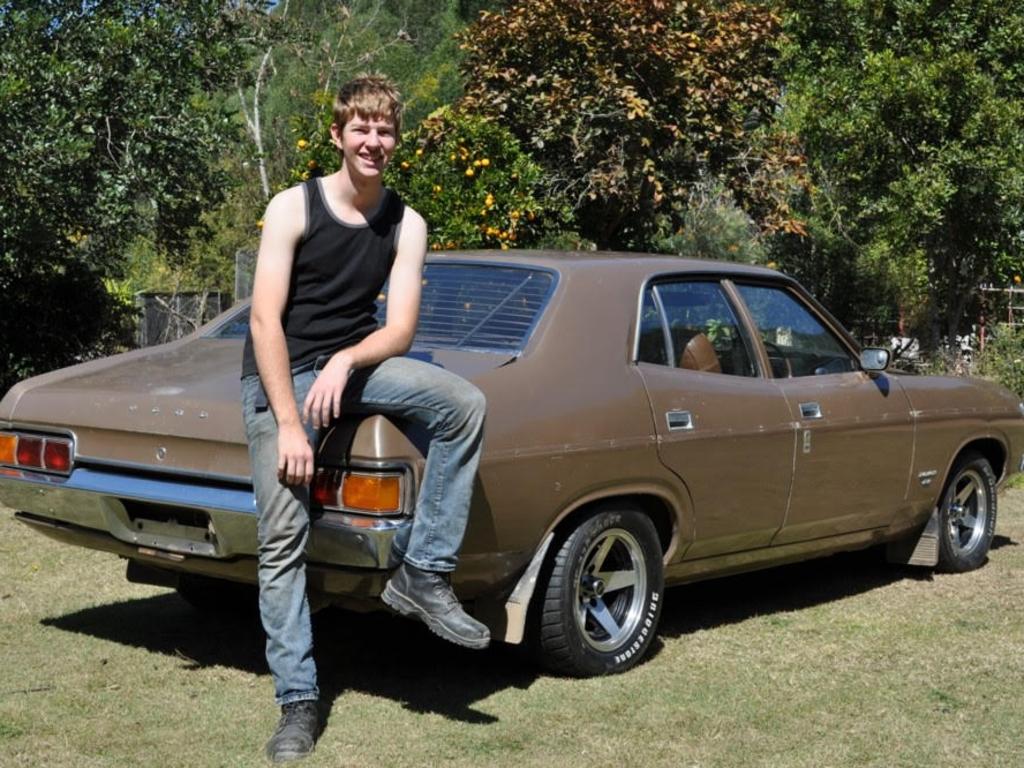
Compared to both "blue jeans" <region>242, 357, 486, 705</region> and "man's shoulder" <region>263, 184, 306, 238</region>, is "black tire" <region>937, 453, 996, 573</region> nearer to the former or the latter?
"blue jeans" <region>242, 357, 486, 705</region>

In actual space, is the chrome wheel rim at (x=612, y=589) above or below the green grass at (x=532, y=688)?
above

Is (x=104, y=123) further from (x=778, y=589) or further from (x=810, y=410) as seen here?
(x=810, y=410)

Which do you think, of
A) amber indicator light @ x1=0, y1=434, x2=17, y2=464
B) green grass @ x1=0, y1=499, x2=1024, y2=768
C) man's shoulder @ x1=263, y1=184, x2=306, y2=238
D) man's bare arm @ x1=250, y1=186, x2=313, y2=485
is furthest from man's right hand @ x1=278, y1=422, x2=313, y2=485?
amber indicator light @ x1=0, y1=434, x2=17, y2=464

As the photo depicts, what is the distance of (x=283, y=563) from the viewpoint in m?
4.77

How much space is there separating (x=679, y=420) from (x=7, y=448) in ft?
8.03

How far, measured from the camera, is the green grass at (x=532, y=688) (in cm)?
483

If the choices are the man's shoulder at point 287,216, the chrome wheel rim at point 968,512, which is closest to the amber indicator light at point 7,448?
the man's shoulder at point 287,216

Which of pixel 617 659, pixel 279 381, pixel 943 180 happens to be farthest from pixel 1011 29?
pixel 279 381

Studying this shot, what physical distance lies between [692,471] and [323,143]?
5521 millimetres

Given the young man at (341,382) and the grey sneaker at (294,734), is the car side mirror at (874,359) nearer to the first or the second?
the young man at (341,382)

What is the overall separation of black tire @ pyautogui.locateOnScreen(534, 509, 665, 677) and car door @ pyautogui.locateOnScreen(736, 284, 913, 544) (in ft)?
2.96

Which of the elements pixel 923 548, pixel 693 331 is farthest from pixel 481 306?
pixel 923 548

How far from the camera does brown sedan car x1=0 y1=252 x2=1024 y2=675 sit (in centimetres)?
506

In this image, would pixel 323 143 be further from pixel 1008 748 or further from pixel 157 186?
pixel 1008 748
